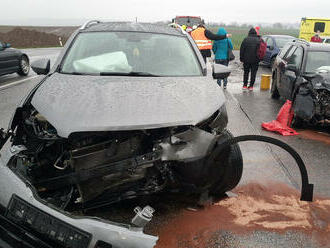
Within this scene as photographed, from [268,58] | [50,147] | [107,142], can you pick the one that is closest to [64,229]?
[107,142]

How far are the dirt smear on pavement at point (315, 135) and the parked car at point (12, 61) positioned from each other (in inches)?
344

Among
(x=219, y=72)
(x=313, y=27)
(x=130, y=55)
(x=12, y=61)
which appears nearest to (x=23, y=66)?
(x=12, y=61)

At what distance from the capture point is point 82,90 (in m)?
3.14

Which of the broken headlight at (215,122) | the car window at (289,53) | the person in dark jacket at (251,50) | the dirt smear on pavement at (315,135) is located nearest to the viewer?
the broken headlight at (215,122)

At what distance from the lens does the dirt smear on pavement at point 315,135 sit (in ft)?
20.0

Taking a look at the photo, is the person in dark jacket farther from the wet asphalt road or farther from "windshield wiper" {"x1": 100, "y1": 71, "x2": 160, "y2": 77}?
"windshield wiper" {"x1": 100, "y1": 71, "x2": 160, "y2": 77}

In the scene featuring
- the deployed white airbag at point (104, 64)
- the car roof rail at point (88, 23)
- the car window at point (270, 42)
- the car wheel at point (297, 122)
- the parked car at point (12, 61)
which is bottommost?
the car wheel at point (297, 122)

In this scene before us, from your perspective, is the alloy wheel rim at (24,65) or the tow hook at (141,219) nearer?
the tow hook at (141,219)

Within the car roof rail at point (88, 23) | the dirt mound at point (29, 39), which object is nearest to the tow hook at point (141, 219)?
the car roof rail at point (88, 23)

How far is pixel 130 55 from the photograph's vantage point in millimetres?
4109

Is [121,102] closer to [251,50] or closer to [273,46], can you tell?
[251,50]

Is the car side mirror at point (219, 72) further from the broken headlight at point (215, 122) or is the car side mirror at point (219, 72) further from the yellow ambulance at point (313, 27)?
the yellow ambulance at point (313, 27)

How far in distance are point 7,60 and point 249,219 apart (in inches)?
391

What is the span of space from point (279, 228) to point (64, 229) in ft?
6.80
